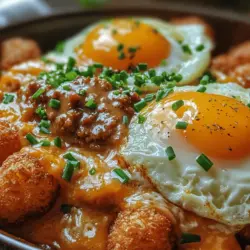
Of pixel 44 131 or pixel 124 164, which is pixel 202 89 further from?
pixel 44 131

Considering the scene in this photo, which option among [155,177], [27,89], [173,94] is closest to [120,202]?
[155,177]

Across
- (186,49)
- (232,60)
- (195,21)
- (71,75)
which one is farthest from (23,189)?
(195,21)

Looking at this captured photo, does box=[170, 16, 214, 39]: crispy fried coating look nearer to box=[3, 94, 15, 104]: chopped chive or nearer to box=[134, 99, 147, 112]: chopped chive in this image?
box=[134, 99, 147, 112]: chopped chive

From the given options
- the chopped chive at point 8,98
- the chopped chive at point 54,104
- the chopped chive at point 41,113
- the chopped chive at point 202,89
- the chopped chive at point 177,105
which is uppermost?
the chopped chive at point 177,105

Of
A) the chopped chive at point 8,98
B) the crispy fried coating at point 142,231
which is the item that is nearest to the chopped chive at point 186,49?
the chopped chive at point 8,98

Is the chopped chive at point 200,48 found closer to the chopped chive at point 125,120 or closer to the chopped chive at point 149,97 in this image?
the chopped chive at point 149,97
